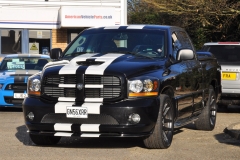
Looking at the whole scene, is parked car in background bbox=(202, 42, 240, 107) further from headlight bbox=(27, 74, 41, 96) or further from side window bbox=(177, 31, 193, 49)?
headlight bbox=(27, 74, 41, 96)

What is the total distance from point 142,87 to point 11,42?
18329 millimetres

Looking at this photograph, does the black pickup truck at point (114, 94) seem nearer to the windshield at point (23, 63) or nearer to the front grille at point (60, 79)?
the front grille at point (60, 79)

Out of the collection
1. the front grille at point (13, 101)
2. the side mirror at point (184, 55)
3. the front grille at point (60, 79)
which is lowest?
the front grille at point (13, 101)

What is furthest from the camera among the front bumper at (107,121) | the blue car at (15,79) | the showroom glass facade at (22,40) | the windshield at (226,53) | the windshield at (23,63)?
the showroom glass facade at (22,40)

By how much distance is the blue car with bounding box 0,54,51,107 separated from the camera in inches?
597

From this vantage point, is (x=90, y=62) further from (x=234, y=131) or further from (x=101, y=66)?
(x=234, y=131)

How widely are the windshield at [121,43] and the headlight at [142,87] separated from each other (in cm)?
119

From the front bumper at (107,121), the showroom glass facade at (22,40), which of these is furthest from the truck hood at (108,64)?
the showroom glass facade at (22,40)

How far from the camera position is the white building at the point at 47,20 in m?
25.4

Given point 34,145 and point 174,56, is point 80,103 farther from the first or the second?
point 174,56

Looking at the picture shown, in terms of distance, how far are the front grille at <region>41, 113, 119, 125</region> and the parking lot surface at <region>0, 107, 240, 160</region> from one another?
447 mm

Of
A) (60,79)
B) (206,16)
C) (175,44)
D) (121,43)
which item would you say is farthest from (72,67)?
(206,16)

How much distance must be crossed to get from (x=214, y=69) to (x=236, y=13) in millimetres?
13975

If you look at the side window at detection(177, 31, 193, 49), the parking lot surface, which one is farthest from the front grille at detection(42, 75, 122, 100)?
the side window at detection(177, 31, 193, 49)
